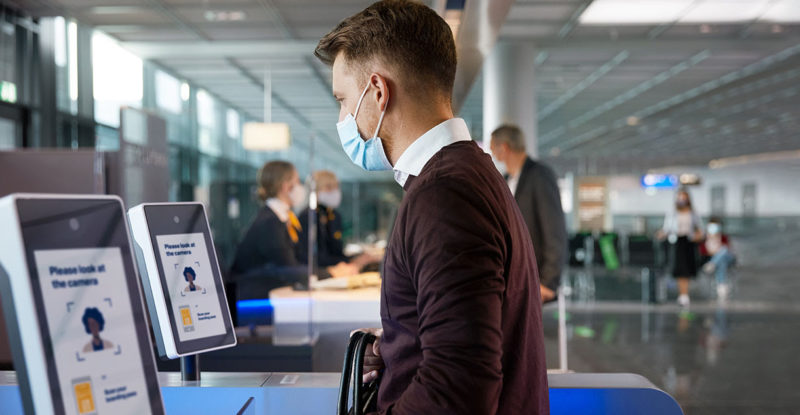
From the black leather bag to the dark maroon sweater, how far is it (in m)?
0.04

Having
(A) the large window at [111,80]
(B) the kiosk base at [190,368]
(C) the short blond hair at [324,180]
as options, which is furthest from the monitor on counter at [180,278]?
(A) the large window at [111,80]

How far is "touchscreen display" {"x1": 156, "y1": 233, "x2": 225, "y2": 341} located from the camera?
1.22 m

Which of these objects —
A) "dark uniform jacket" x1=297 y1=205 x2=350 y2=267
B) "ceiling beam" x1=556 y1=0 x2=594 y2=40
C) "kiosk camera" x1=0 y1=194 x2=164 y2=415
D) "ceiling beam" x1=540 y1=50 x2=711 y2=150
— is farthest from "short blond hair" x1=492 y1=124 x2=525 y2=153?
"ceiling beam" x1=540 y1=50 x2=711 y2=150

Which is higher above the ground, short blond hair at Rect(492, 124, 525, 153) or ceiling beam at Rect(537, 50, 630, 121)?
ceiling beam at Rect(537, 50, 630, 121)

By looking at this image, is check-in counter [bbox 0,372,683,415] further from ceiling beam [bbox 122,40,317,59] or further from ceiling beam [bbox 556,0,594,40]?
ceiling beam [bbox 122,40,317,59]

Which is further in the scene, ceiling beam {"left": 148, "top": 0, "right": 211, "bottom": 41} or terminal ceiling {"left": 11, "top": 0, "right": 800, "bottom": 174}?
terminal ceiling {"left": 11, "top": 0, "right": 800, "bottom": 174}

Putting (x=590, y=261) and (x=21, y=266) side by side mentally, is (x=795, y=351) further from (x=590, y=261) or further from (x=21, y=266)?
(x=21, y=266)

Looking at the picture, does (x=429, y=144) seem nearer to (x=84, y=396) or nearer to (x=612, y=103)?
(x=84, y=396)

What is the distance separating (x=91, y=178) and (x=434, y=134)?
3.31m

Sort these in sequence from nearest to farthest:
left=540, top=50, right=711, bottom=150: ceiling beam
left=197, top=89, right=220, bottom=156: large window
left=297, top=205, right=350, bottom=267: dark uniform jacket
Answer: left=297, top=205, right=350, bottom=267: dark uniform jacket, left=197, top=89, right=220, bottom=156: large window, left=540, top=50, right=711, bottom=150: ceiling beam

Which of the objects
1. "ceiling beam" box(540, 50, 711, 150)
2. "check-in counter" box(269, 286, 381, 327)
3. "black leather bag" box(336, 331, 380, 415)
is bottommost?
"check-in counter" box(269, 286, 381, 327)

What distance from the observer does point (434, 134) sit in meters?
1.01

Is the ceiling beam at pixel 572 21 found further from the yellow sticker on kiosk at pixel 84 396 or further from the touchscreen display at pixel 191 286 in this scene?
the yellow sticker on kiosk at pixel 84 396

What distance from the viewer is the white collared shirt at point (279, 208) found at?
3.27m
